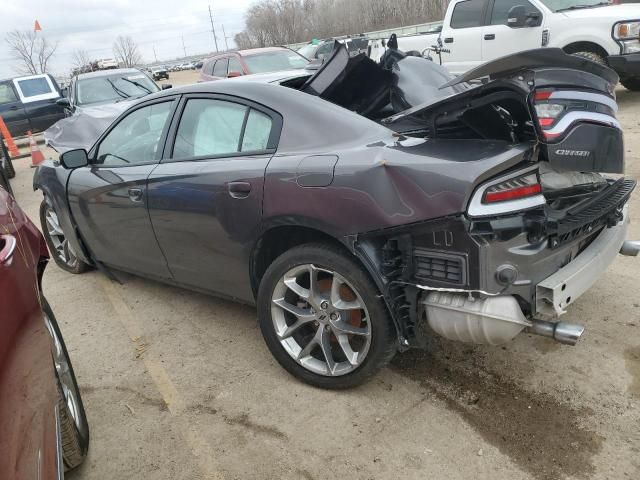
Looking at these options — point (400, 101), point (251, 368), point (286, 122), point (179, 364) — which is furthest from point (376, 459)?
point (400, 101)

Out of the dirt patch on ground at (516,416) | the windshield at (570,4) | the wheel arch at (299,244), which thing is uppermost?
the windshield at (570,4)

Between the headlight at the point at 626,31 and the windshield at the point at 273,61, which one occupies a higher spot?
the windshield at the point at 273,61

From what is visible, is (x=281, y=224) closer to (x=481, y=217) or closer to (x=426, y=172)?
(x=426, y=172)

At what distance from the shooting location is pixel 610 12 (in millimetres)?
8281

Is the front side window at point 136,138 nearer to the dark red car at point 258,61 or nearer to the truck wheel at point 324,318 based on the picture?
the truck wheel at point 324,318

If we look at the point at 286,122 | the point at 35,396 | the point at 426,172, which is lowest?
the point at 35,396

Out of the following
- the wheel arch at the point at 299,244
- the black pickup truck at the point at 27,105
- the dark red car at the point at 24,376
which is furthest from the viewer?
the black pickup truck at the point at 27,105

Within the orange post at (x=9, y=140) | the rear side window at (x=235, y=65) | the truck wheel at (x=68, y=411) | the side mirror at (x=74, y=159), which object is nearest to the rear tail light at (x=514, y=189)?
the truck wheel at (x=68, y=411)

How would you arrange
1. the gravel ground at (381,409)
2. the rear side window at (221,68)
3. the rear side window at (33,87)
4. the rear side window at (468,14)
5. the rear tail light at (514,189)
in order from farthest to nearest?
the rear side window at (33,87) < the rear side window at (221,68) < the rear side window at (468,14) < the gravel ground at (381,409) < the rear tail light at (514,189)

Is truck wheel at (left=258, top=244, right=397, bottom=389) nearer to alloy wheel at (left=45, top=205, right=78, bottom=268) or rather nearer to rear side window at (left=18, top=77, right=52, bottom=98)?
alloy wheel at (left=45, top=205, right=78, bottom=268)

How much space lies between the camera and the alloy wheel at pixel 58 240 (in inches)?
193

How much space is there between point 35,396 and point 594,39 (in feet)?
30.6

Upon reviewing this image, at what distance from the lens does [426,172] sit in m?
2.29

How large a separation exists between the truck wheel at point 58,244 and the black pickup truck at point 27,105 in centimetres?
1027
